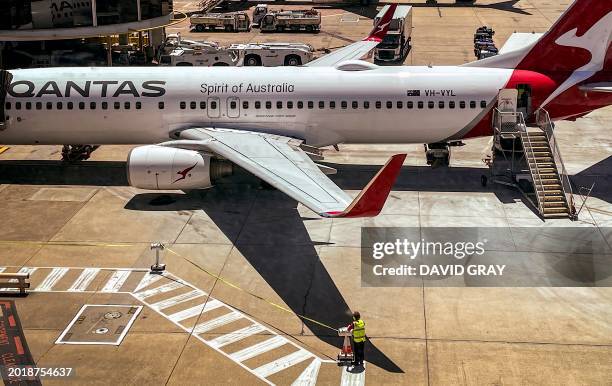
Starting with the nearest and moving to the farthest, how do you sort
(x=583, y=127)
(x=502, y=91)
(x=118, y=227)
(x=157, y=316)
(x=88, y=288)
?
(x=157, y=316)
(x=88, y=288)
(x=118, y=227)
(x=502, y=91)
(x=583, y=127)

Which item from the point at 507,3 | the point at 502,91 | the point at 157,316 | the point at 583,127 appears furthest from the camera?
the point at 507,3

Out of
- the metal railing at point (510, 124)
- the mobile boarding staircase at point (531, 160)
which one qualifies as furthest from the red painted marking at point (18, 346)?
the metal railing at point (510, 124)

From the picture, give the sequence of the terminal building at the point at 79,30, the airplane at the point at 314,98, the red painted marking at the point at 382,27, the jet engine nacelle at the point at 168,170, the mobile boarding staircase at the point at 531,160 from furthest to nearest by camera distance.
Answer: the terminal building at the point at 79,30 < the red painted marking at the point at 382,27 < the airplane at the point at 314,98 < the mobile boarding staircase at the point at 531,160 < the jet engine nacelle at the point at 168,170

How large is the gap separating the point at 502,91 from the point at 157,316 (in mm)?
20806

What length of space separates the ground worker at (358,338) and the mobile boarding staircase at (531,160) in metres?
14.6

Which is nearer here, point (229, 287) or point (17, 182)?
point (229, 287)

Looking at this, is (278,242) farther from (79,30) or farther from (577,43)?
(79,30)

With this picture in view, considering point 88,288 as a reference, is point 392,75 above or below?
above

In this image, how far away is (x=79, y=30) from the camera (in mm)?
53969

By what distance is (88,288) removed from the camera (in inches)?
1093

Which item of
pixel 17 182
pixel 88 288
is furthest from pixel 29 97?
pixel 88 288

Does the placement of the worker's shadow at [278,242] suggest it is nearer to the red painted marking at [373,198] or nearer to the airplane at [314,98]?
the airplane at [314,98]

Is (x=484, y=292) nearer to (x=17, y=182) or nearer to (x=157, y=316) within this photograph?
(x=157, y=316)

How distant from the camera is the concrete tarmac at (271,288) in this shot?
75.8 ft
